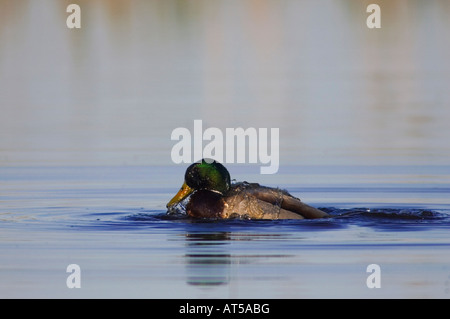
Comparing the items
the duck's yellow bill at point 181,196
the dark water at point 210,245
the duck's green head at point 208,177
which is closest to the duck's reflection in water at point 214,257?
the dark water at point 210,245

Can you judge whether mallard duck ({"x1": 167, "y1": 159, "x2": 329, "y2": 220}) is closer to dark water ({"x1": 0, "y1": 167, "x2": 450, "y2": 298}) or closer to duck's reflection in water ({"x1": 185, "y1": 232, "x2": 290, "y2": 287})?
dark water ({"x1": 0, "y1": 167, "x2": 450, "y2": 298})

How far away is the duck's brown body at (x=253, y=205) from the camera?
39.6ft

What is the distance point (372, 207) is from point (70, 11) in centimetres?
1655

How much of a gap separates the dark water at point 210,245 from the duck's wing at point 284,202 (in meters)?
0.14

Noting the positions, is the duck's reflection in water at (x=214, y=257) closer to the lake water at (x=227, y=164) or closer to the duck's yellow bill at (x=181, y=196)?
the lake water at (x=227, y=164)

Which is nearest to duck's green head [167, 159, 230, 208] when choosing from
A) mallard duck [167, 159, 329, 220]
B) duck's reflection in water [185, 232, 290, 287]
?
mallard duck [167, 159, 329, 220]

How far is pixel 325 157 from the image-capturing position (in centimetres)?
1590

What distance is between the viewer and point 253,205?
479 inches

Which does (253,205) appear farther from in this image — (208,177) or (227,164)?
(227,164)

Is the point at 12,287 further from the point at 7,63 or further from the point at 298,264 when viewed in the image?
the point at 7,63

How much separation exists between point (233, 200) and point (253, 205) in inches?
7.5

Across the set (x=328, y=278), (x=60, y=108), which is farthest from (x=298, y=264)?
(x=60, y=108)

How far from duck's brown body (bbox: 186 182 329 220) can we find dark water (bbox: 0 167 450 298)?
0.45 ft

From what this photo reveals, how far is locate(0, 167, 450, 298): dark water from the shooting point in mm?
9492
